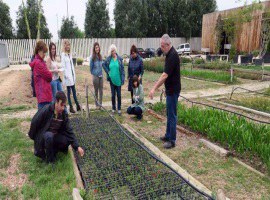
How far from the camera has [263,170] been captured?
139 inches

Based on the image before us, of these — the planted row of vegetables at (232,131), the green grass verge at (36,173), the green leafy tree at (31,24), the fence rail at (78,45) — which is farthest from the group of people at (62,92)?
the green leafy tree at (31,24)

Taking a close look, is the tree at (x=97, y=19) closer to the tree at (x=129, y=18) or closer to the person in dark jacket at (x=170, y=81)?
the tree at (x=129, y=18)

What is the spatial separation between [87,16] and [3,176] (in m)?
31.1

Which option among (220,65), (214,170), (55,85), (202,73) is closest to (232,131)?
(214,170)

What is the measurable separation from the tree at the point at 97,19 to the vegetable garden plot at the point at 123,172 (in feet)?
94.7

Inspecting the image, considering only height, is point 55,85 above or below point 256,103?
above

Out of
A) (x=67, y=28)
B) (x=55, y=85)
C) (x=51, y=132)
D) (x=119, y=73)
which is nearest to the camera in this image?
(x=51, y=132)

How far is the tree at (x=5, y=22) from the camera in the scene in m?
27.4

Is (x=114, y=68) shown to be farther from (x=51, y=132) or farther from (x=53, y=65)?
(x=51, y=132)

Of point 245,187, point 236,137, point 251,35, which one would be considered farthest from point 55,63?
point 251,35

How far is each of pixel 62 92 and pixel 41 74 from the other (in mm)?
1341

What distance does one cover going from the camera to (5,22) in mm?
27797

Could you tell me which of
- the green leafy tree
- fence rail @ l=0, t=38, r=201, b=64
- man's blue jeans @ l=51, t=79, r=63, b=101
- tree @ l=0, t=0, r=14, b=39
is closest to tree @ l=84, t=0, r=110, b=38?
fence rail @ l=0, t=38, r=201, b=64

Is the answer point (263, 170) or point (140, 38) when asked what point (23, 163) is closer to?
point (263, 170)
